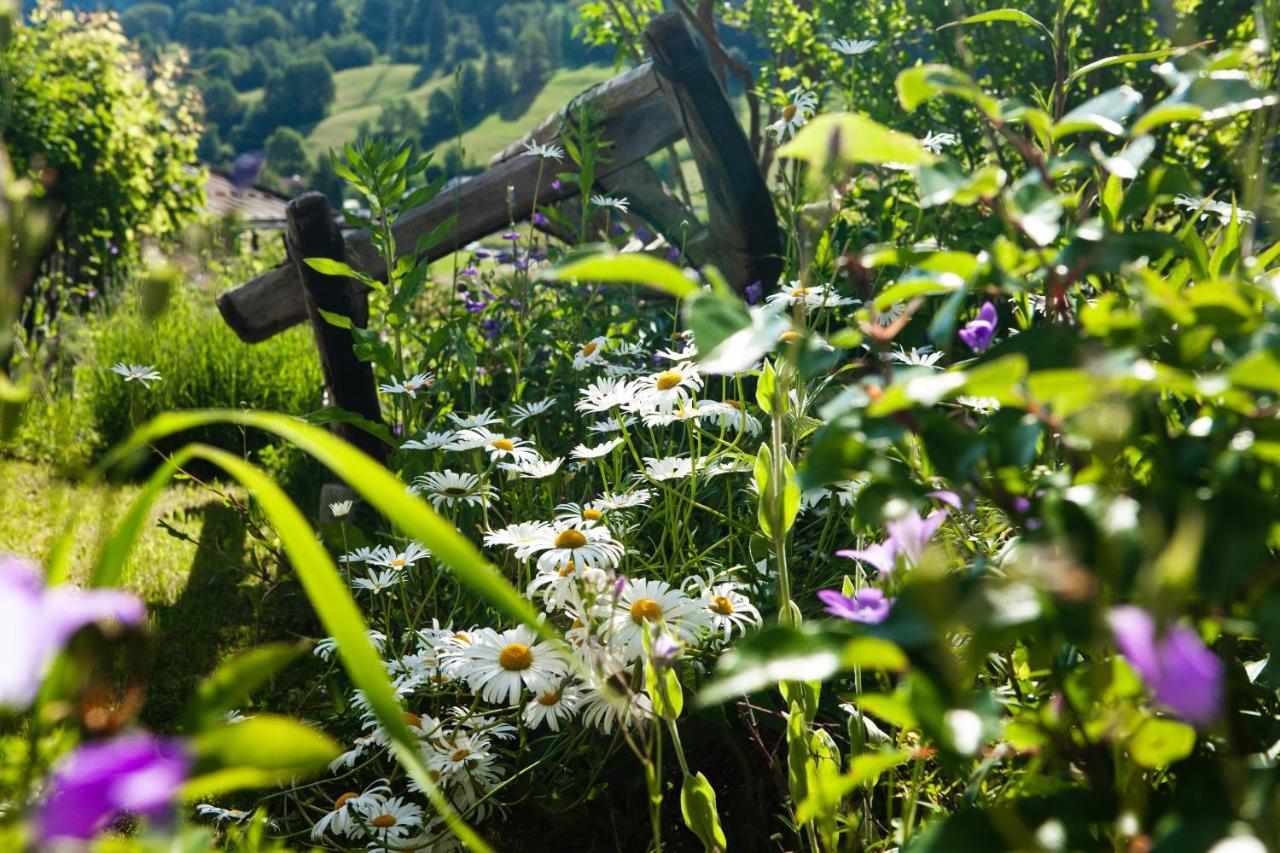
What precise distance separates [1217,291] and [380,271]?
3.66 metres

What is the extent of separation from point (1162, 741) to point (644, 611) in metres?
0.89

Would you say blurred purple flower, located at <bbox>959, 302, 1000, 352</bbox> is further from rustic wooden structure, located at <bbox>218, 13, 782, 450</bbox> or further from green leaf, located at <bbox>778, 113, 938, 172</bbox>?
rustic wooden structure, located at <bbox>218, 13, 782, 450</bbox>

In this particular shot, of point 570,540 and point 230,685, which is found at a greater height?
point 230,685

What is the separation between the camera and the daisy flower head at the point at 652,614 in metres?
1.40

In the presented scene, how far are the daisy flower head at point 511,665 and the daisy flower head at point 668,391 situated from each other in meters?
0.43

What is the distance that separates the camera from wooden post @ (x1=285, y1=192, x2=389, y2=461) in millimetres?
3170

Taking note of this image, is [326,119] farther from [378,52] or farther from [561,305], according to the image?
[561,305]

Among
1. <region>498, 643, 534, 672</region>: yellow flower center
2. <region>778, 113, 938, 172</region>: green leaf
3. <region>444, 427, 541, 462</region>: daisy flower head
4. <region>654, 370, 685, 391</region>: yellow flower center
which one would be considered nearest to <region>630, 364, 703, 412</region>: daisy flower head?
<region>654, 370, 685, 391</region>: yellow flower center

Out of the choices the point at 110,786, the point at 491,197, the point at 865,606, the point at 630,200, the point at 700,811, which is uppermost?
the point at 110,786

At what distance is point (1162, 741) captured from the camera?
2.03ft

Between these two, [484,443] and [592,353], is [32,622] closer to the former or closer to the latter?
[484,443]

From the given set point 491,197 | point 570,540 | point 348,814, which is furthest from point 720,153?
point 348,814

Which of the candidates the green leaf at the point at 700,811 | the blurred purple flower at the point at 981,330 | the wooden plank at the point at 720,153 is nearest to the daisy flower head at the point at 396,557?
the green leaf at the point at 700,811

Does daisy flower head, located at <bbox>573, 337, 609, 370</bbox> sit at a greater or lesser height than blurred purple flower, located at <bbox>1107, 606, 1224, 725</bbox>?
lesser
